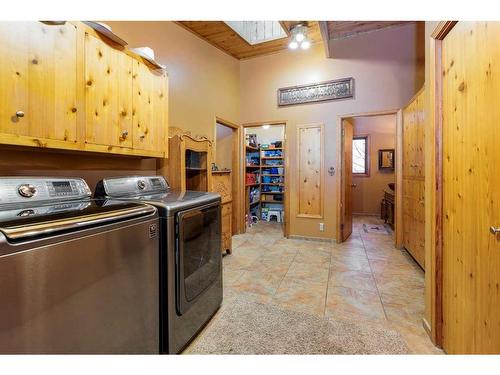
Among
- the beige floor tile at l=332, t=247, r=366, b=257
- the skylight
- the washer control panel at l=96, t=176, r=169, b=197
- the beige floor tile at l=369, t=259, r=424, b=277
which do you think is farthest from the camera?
the skylight

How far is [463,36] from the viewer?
1269 mm

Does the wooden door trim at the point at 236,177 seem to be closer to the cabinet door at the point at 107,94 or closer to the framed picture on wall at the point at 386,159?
the cabinet door at the point at 107,94

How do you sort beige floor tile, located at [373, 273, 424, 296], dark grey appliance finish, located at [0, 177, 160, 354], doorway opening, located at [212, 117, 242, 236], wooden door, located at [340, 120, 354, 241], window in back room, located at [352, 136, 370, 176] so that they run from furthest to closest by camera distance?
window in back room, located at [352, 136, 370, 176] < doorway opening, located at [212, 117, 242, 236] < wooden door, located at [340, 120, 354, 241] < beige floor tile, located at [373, 273, 424, 296] < dark grey appliance finish, located at [0, 177, 160, 354]

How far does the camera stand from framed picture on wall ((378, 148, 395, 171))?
20.2 feet

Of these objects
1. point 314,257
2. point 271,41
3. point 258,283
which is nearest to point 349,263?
point 314,257

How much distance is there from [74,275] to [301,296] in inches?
71.9

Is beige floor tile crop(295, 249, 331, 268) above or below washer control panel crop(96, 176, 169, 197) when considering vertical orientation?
below

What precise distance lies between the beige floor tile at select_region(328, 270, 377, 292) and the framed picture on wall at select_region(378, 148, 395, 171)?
14.6 ft

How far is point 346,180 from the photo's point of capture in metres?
4.04

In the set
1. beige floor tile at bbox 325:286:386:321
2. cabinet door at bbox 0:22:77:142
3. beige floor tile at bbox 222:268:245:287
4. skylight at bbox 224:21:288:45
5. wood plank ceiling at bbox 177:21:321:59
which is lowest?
beige floor tile at bbox 325:286:386:321

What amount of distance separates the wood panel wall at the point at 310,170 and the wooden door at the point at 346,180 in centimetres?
35

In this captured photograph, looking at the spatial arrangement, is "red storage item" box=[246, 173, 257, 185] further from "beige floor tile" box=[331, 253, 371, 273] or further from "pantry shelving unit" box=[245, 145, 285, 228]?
"beige floor tile" box=[331, 253, 371, 273]

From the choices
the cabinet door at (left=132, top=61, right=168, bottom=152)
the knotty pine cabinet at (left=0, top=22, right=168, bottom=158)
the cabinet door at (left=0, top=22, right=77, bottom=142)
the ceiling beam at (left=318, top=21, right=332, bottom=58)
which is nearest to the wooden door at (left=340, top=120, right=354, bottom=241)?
the ceiling beam at (left=318, top=21, right=332, bottom=58)

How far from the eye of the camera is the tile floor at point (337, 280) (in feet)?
6.15
